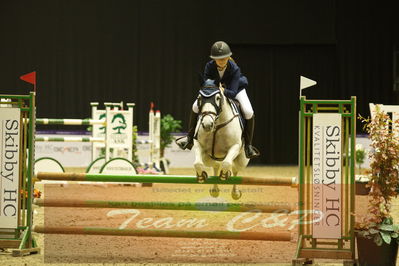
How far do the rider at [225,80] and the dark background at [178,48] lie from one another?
886 centimetres

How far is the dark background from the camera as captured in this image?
13531mm

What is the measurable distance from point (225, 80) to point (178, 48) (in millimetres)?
9578

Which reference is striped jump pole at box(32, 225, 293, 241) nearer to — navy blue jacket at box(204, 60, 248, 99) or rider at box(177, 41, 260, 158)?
rider at box(177, 41, 260, 158)

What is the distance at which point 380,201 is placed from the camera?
12.7ft

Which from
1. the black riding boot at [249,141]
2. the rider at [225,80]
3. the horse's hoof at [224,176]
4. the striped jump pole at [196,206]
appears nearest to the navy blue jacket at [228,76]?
the rider at [225,80]

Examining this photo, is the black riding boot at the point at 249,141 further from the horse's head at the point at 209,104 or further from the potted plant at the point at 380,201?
the potted plant at the point at 380,201

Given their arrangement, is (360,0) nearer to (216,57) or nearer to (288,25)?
(288,25)

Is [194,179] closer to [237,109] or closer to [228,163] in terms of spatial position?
[228,163]

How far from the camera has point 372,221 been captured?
384 cm

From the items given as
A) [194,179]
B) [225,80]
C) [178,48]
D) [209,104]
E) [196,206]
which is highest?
[178,48]

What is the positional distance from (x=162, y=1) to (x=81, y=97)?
9.02 ft

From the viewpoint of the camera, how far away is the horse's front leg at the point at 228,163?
396cm

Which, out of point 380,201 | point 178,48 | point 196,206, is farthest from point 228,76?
point 178,48

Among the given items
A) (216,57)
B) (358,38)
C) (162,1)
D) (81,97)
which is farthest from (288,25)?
(216,57)
